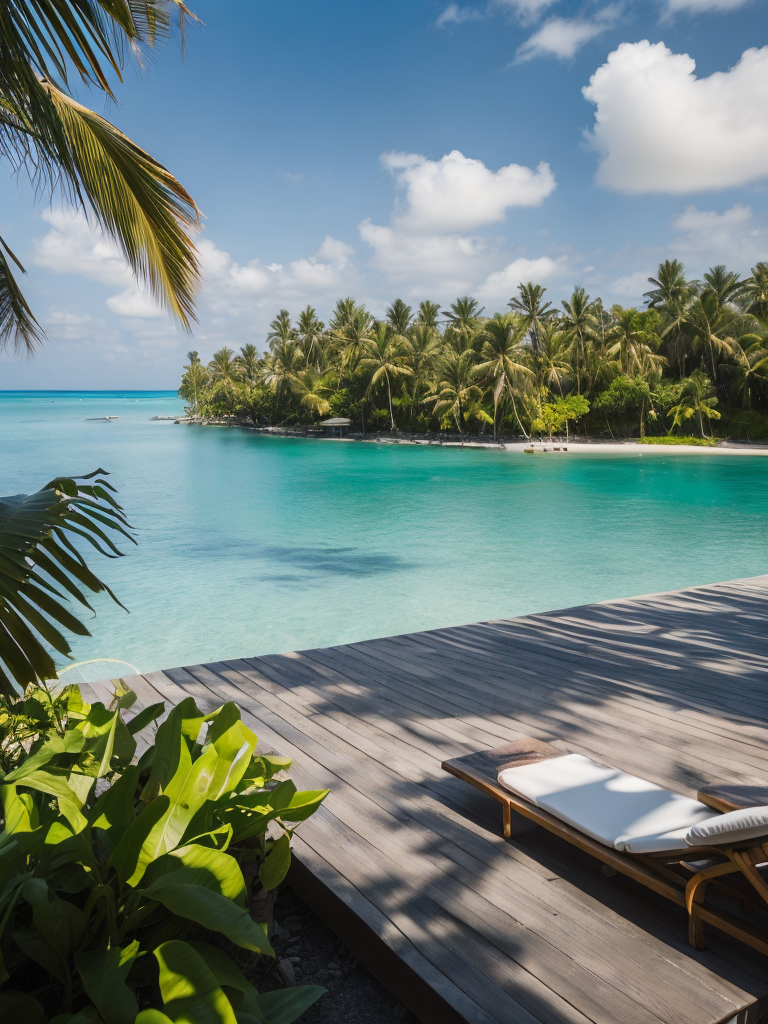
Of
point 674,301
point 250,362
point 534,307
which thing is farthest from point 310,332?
point 674,301

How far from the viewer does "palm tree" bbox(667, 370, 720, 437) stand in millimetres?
34781

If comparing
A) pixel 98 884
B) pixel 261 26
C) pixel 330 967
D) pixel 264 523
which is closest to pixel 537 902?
pixel 330 967

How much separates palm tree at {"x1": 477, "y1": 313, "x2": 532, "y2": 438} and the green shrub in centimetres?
789

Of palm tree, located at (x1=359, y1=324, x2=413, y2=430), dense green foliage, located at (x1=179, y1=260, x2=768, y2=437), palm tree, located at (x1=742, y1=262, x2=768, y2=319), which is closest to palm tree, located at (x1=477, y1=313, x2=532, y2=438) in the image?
dense green foliage, located at (x1=179, y1=260, x2=768, y2=437)

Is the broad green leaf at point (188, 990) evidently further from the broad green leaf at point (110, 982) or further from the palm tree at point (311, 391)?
the palm tree at point (311, 391)

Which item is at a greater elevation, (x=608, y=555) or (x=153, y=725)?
(x=153, y=725)

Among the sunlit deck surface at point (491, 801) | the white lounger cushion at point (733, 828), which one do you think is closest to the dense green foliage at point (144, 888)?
the sunlit deck surface at point (491, 801)

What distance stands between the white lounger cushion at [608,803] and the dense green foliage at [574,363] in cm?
3434

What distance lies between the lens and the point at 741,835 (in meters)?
1.50

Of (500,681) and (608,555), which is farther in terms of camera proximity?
(608,555)

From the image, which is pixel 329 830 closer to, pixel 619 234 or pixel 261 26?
pixel 261 26

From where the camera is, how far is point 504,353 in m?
35.5

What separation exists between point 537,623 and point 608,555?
872 centimetres

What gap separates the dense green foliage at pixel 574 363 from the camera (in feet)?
116
